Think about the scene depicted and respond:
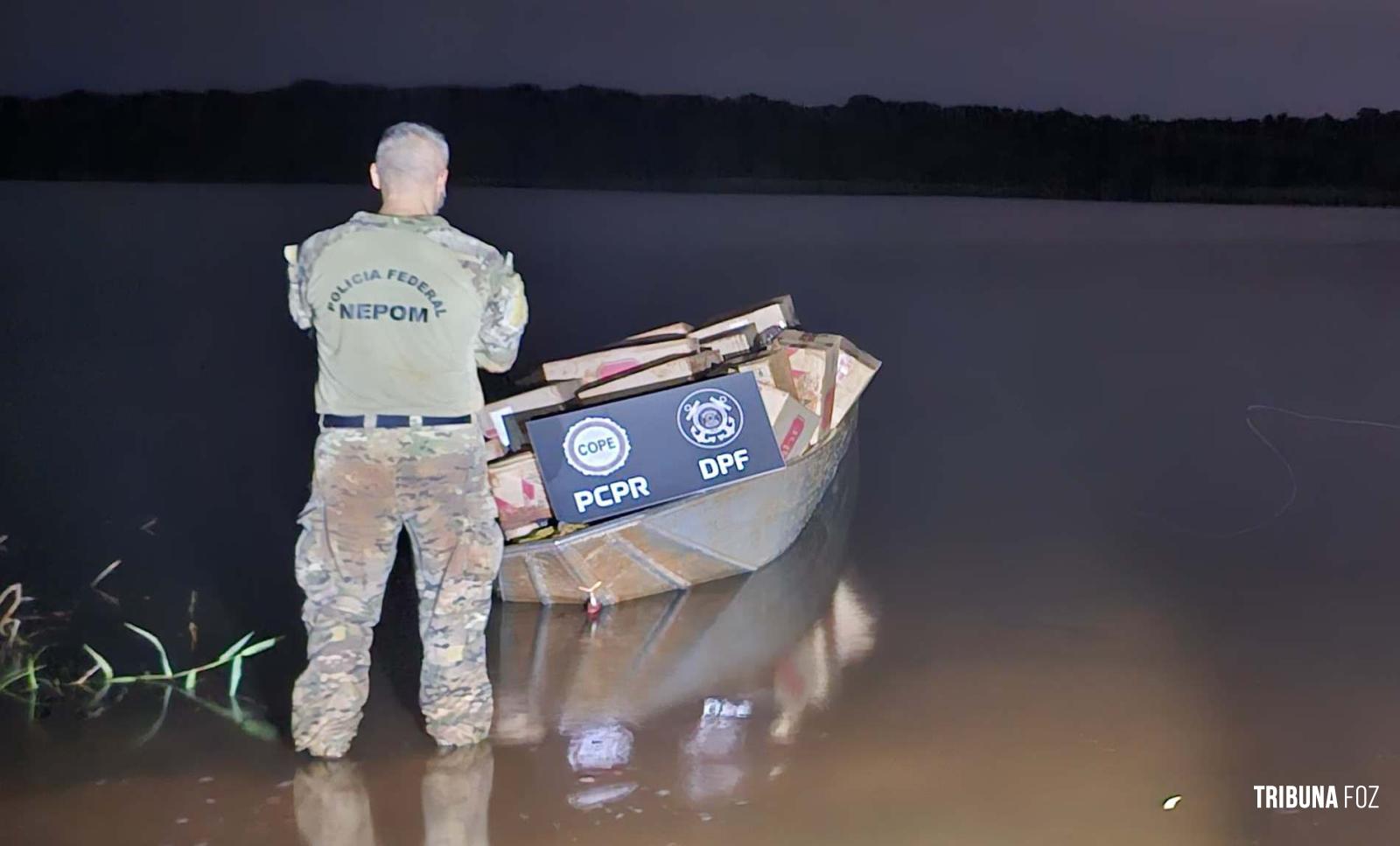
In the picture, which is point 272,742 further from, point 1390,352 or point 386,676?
point 1390,352

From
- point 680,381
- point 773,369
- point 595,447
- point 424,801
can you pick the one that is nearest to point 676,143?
point 773,369

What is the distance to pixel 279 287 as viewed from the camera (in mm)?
11273

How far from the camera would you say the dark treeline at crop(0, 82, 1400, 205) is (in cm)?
1775

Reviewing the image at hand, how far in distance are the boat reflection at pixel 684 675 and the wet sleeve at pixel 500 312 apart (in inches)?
40.2

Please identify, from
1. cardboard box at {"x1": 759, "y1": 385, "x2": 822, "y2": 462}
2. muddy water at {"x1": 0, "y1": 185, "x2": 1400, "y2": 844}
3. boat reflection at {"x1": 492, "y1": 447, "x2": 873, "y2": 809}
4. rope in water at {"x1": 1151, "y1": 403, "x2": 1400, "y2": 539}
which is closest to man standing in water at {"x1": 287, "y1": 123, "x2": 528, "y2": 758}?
muddy water at {"x1": 0, "y1": 185, "x2": 1400, "y2": 844}

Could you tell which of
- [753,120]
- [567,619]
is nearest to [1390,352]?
[567,619]

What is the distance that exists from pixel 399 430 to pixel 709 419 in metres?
1.47

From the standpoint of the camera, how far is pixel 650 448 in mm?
4301

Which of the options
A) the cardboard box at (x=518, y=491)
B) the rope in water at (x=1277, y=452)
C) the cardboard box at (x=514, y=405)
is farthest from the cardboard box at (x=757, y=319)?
the rope in water at (x=1277, y=452)

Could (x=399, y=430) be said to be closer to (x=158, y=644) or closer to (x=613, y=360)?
(x=158, y=644)

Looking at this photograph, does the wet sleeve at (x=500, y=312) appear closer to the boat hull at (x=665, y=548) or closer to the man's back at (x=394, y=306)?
the man's back at (x=394, y=306)

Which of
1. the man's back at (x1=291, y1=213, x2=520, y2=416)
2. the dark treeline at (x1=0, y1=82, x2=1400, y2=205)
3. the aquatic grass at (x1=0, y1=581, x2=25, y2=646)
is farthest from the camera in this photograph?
the dark treeline at (x1=0, y1=82, x2=1400, y2=205)

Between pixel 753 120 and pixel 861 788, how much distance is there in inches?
658

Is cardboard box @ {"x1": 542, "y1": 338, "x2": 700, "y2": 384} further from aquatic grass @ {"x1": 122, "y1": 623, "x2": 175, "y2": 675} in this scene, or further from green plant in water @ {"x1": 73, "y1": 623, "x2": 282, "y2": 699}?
aquatic grass @ {"x1": 122, "y1": 623, "x2": 175, "y2": 675}
